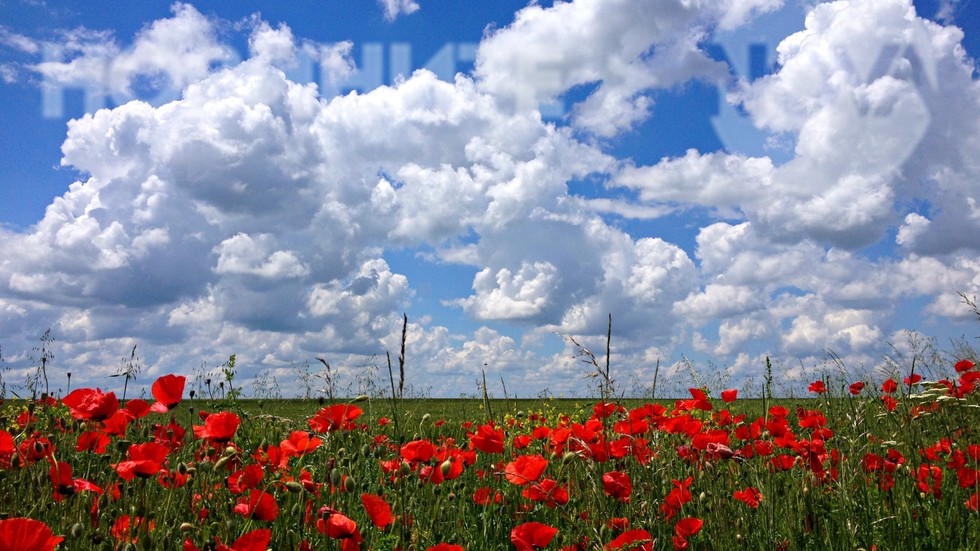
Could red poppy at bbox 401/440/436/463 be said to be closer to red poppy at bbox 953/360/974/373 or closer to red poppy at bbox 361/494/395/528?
red poppy at bbox 361/494/395/528

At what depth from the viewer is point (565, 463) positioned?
276 centimetres

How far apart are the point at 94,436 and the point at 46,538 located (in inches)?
76.0

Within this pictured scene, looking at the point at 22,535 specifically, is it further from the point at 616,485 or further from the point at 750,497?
the point at 750,497

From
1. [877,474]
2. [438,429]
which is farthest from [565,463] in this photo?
[438,429]

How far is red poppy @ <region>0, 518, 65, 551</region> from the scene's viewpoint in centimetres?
152

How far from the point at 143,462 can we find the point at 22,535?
820mm

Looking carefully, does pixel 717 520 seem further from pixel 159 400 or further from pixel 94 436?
pixel 94 436

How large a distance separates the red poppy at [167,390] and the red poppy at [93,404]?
0.56 ft

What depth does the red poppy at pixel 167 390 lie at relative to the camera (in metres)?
2.75

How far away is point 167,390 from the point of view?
2789mm

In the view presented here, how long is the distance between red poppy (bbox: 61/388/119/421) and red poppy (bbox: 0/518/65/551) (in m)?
1.30

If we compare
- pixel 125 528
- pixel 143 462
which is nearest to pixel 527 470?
pixel 143 462

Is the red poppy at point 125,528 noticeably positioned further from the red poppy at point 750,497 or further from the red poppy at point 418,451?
the red poppy at point 750,497

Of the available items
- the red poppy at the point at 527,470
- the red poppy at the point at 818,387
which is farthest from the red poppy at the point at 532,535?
the red poppy at the point at 818,387
